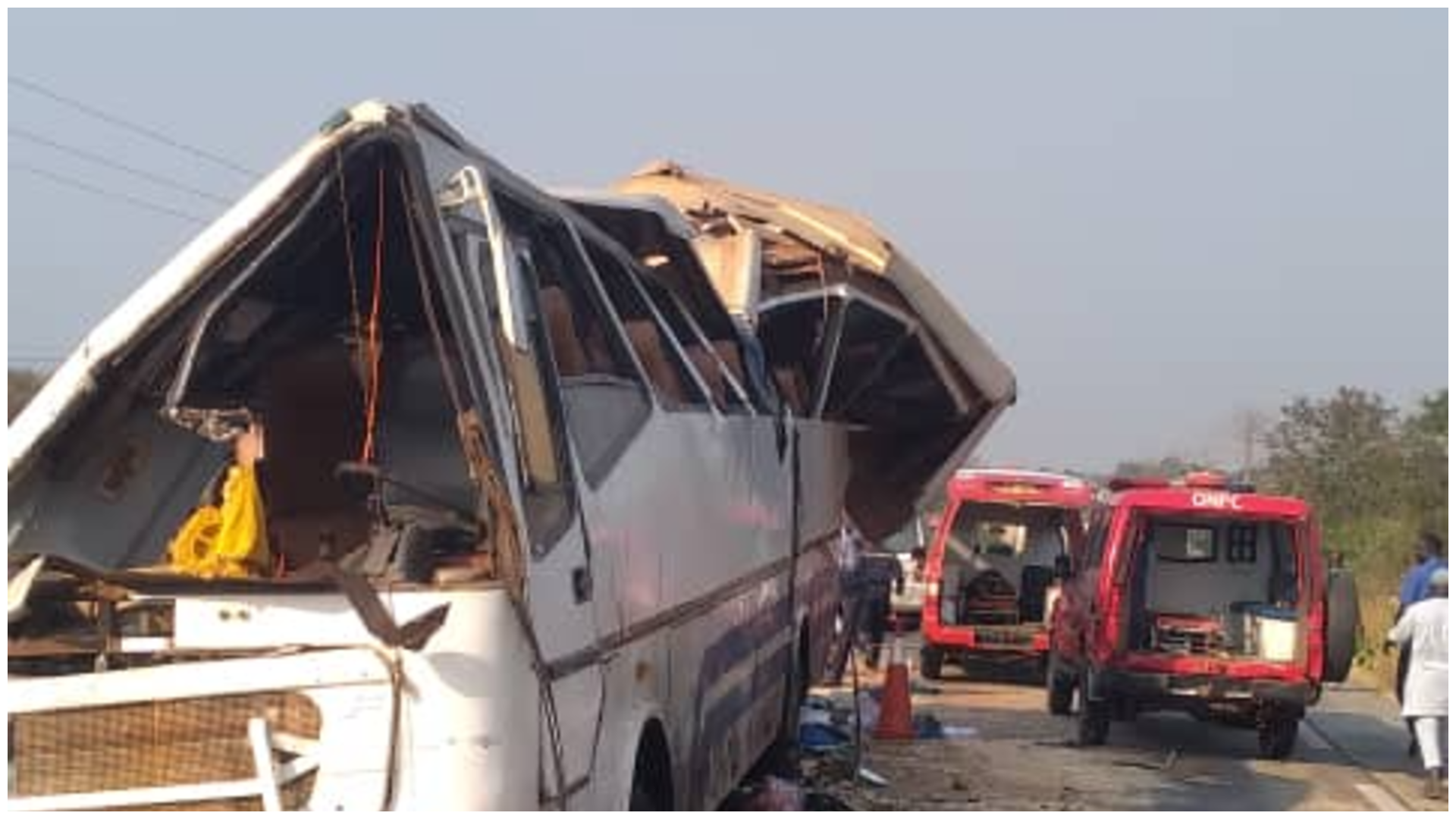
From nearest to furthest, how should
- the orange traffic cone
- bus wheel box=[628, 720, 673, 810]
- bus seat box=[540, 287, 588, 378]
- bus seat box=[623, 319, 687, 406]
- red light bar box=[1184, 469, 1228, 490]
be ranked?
bus seat box=[540, 287, 588, 378]
bus wheel box=[628, 720, 673, 810]
bus seat box=[623, 319, 687, 406]
the orange traffic cone
red light bar box=[1184, 469, 1228, 490]

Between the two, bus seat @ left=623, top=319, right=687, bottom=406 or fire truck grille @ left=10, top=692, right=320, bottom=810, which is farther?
bus seat @ left=623, top=319, right=687, bottom=406

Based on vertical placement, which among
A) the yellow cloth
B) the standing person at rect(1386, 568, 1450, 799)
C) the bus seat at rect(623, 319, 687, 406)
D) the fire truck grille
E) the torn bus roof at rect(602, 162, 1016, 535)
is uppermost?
the torn bus roof at rect(602, 162, 1016, 535)

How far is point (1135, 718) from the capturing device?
650 inches

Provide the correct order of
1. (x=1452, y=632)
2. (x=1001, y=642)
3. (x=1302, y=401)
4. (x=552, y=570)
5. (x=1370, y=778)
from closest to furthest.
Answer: (x=552, y=570) < (x=1452, y=632) < (x=1370, y=778) < (x=1001, y=642) < (x=1302, y=401)

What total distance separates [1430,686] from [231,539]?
10.2 m

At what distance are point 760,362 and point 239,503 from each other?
5381 millimetres

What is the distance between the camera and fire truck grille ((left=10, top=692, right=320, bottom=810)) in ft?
13.8

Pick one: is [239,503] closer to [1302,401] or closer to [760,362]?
[760,362]

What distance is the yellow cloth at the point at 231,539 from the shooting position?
4.54m

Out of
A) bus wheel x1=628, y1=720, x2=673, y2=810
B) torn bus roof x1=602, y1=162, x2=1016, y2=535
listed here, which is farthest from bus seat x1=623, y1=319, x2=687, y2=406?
torn bus roof x1=602, y1=162, x2=1016, y2=535

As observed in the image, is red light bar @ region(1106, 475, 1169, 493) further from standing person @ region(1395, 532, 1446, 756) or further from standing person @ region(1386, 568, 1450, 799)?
standing person @ region(1386, 568, 1450, 799)

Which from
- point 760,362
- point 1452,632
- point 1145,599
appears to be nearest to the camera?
point 760,362

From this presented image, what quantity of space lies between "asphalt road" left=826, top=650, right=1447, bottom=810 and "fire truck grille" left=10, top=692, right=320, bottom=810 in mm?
7065

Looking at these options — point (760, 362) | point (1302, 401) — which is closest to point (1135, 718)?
point (760, 362)
